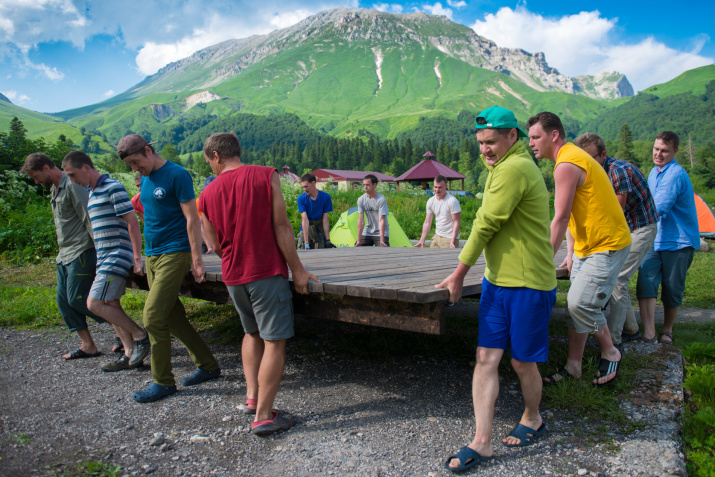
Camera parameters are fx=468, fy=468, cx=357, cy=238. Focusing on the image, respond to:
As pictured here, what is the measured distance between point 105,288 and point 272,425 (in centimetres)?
228

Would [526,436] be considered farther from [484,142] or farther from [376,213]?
[376,213]

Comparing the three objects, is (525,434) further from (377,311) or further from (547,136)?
(547,136)

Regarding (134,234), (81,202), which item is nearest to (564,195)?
(134,234)

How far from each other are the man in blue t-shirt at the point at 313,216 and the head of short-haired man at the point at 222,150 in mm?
4571

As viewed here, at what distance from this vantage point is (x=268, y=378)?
125 inches

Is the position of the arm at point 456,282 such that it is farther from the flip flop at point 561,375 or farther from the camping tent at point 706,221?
the camping tent at point 706,221

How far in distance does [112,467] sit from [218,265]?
2.46 metres

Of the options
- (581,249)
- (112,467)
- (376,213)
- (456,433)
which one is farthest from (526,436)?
(376,213)

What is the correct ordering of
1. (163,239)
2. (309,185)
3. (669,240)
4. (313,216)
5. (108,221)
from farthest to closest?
(313,216) < (309,185) < (669,240) < (108,221) < (163,239)

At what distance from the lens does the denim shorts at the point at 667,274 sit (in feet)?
15.7

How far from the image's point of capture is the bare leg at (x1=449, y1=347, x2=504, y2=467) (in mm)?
2756

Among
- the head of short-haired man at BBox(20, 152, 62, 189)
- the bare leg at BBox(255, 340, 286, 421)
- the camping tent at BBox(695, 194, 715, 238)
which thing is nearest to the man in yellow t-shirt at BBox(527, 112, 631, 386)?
the bare leg at BBox(255, 340, 286, 421)

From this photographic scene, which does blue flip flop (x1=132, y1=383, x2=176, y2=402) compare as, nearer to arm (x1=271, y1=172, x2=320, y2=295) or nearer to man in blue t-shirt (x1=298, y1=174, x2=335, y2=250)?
arm (x1=271, y1=172, x2=320, y2=295)

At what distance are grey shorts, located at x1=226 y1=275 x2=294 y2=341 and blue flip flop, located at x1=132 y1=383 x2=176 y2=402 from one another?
125 centimetres
